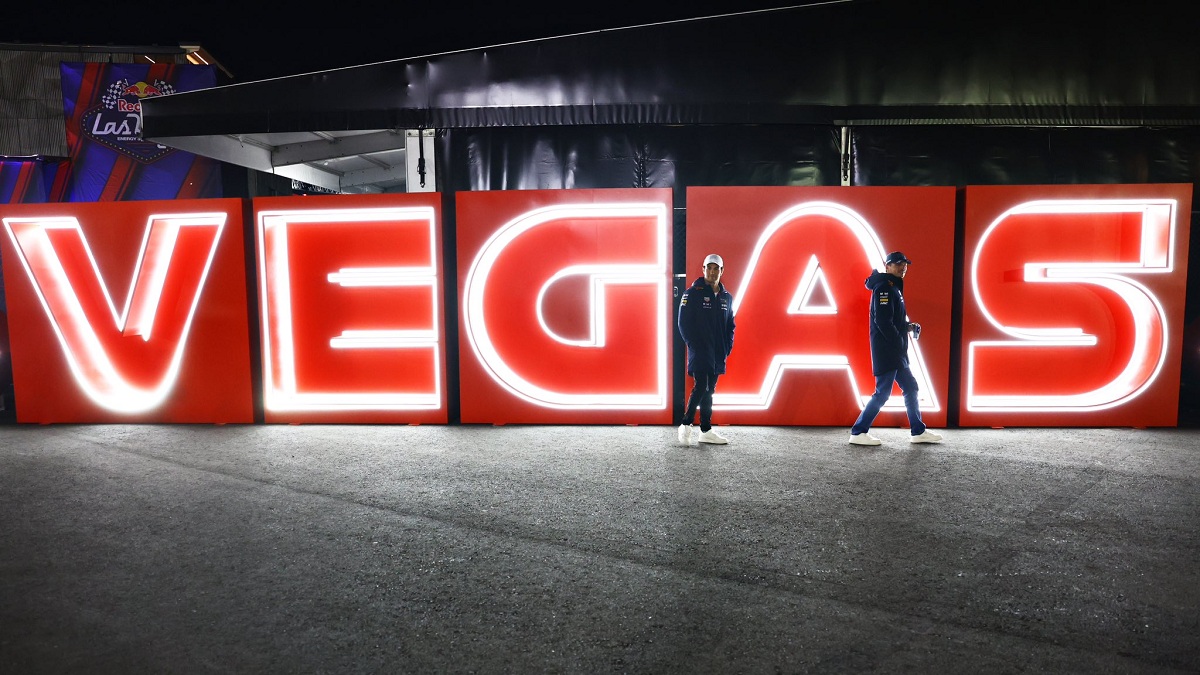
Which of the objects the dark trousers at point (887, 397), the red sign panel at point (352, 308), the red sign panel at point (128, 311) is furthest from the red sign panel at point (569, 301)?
the red sign panel at point (128, 311)

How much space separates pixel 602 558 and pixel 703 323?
317cm

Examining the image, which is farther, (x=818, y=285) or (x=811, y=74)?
(x=811, y=74)

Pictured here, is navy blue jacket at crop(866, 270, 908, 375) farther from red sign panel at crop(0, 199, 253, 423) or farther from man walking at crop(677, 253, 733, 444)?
red sign panel at crop(0, 199, 253, 423)

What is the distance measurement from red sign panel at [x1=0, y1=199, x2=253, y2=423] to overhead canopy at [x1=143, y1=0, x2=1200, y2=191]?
217cm

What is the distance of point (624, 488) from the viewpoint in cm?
529

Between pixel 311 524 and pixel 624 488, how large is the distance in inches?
87.0

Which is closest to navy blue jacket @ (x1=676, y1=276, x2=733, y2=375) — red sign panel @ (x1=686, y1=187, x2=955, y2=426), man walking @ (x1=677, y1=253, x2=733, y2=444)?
man walking @ (x1=677, y1=253, x2=733, y2=444)

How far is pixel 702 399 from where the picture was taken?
22.4 ft

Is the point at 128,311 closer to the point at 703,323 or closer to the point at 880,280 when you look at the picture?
the point at 703,323

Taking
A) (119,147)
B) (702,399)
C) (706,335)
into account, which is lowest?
(702,399)

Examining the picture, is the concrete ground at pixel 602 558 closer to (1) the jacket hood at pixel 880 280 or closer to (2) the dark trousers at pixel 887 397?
(2) the dark trousers at pixel 887 397

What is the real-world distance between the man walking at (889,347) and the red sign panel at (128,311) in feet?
21.7

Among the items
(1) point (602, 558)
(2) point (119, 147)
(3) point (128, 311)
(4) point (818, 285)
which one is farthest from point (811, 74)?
(2) point (119, 147)

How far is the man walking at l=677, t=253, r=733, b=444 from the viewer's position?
21.8ft
